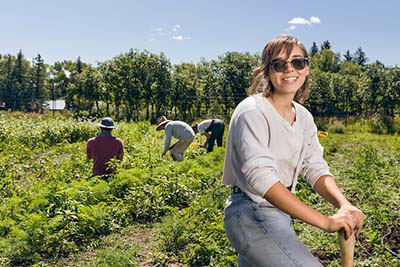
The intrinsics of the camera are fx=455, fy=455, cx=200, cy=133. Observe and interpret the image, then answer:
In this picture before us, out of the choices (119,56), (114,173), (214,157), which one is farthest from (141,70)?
(114,173)

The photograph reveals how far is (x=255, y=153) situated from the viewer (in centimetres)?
176

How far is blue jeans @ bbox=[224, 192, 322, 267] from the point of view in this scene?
5.71ft

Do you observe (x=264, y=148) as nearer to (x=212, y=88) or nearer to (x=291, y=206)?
(x=291, y=206)

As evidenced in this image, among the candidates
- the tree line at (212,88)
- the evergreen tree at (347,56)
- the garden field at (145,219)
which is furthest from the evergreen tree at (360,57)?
the garden field at (145,219)

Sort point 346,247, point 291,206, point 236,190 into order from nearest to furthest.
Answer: point 291,206, point 346,247, point 236,190

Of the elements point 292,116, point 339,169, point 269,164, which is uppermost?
point 292,116

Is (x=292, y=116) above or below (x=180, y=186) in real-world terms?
above

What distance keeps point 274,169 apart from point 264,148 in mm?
92

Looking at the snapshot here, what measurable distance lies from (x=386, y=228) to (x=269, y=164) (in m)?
4.01

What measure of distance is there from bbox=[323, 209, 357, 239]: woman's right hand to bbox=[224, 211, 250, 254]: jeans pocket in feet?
1.04

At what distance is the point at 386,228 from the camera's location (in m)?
5.19

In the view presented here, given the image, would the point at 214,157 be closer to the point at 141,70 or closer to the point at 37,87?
the point at 141,70

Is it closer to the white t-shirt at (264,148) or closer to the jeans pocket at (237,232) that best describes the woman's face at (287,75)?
the white t-shirt at (264,148)

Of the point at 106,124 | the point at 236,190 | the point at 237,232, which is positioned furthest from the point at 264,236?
the point at 106,124
